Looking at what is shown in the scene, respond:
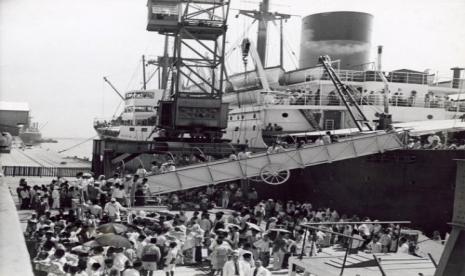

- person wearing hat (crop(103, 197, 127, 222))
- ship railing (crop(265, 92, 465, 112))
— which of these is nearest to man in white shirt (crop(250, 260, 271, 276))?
person wearing hat (crop(103, 197, 127, 222))

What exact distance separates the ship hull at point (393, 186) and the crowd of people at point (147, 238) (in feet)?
11.9

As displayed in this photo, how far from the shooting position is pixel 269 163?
18641mm

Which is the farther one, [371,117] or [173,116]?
[371,117]

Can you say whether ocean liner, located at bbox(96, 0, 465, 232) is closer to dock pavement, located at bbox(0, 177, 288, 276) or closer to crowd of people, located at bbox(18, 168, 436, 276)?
crowd of people, located at bbox(18, 168, 436, 276)

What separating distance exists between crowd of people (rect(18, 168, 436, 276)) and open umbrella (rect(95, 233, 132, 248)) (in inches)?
0.7

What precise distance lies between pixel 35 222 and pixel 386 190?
13.3m

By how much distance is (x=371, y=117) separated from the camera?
85.9 ft

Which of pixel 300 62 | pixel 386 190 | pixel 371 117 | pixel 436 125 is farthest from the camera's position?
pixel 300 62

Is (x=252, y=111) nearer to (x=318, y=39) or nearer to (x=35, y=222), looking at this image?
(x=318, y=39)

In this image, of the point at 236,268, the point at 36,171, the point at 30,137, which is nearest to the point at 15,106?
the point at 236,268

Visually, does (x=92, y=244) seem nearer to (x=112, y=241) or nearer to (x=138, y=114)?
(x=112, y=241)

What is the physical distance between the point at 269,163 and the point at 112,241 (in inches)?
403

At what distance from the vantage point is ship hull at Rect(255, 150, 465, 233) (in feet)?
57.6

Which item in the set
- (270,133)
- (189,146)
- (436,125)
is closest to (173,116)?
(189,146)
